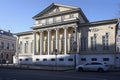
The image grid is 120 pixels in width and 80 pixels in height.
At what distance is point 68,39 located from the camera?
60.9 metres

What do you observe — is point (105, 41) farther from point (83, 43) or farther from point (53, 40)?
point (53, 40)

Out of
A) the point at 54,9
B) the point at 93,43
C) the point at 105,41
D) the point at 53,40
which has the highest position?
the point at 54,9

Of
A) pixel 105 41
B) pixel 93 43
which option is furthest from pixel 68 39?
pixel 105 41

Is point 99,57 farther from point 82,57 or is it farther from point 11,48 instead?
point 11,48

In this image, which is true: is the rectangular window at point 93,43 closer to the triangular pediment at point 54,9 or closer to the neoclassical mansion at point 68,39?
the neoclassical mansion at point 68,39

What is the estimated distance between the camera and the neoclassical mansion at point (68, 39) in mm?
53688

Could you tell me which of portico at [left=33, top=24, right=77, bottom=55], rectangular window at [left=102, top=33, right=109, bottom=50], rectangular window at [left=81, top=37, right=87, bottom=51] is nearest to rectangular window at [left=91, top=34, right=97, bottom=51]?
rectangular window at [left=81, top=37, right=87, bottom=51]

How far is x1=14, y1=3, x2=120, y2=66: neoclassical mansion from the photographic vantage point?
53.7 metres

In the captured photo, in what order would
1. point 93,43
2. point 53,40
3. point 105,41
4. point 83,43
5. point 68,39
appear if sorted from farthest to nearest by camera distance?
point 53,40 → point 68,39 → point 83,43 → point 93,43 → point 105,41

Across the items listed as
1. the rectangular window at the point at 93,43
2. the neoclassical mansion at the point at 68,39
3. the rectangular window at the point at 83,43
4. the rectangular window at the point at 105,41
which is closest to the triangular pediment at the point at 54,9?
the neoclassical mansion at the point at 68,39

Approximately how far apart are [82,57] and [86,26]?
7.32m

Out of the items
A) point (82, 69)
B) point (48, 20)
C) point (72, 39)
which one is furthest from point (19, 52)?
point (82, 69)

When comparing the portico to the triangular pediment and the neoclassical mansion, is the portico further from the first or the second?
the triangular pediment

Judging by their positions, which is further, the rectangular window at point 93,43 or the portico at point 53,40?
the portico at point 53,40
